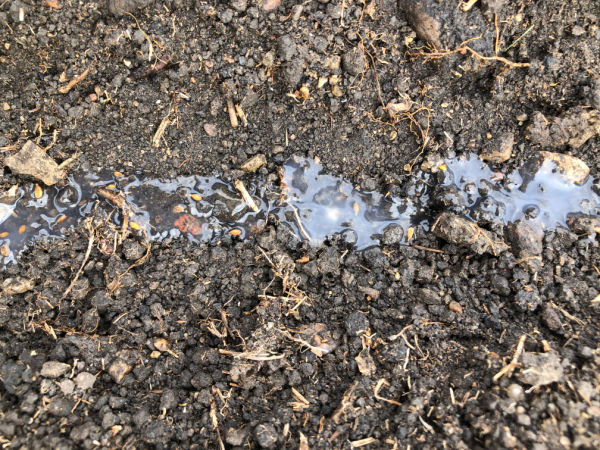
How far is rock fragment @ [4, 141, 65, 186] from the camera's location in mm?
1937

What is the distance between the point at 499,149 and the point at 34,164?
2.04 metres

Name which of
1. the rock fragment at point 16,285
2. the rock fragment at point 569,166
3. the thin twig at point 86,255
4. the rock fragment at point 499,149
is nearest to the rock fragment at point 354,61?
the rock fragment at point 499,149

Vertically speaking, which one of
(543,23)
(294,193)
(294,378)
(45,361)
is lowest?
(45,361)

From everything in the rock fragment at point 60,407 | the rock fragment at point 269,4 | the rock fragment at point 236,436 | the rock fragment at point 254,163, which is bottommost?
the rock fragment at point 60,407

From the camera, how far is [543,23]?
1.90m

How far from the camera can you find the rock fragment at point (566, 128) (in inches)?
75.6

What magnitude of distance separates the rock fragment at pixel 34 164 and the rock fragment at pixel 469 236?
5.64 ft

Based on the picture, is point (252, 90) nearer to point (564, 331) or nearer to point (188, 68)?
point (188, 68)

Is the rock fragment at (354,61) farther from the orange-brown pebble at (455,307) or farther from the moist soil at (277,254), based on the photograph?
the orange-brown pebble at (455,307)

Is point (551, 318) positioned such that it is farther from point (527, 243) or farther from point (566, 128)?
point (566, 128)

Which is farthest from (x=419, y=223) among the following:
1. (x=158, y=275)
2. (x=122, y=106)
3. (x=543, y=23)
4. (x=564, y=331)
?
(x=122, y=106)

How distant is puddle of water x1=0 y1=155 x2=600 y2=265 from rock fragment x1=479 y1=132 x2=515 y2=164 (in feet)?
0.15

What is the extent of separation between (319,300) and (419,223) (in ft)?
1.88

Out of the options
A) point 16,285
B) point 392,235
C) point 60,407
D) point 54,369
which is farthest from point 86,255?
point 392,235
